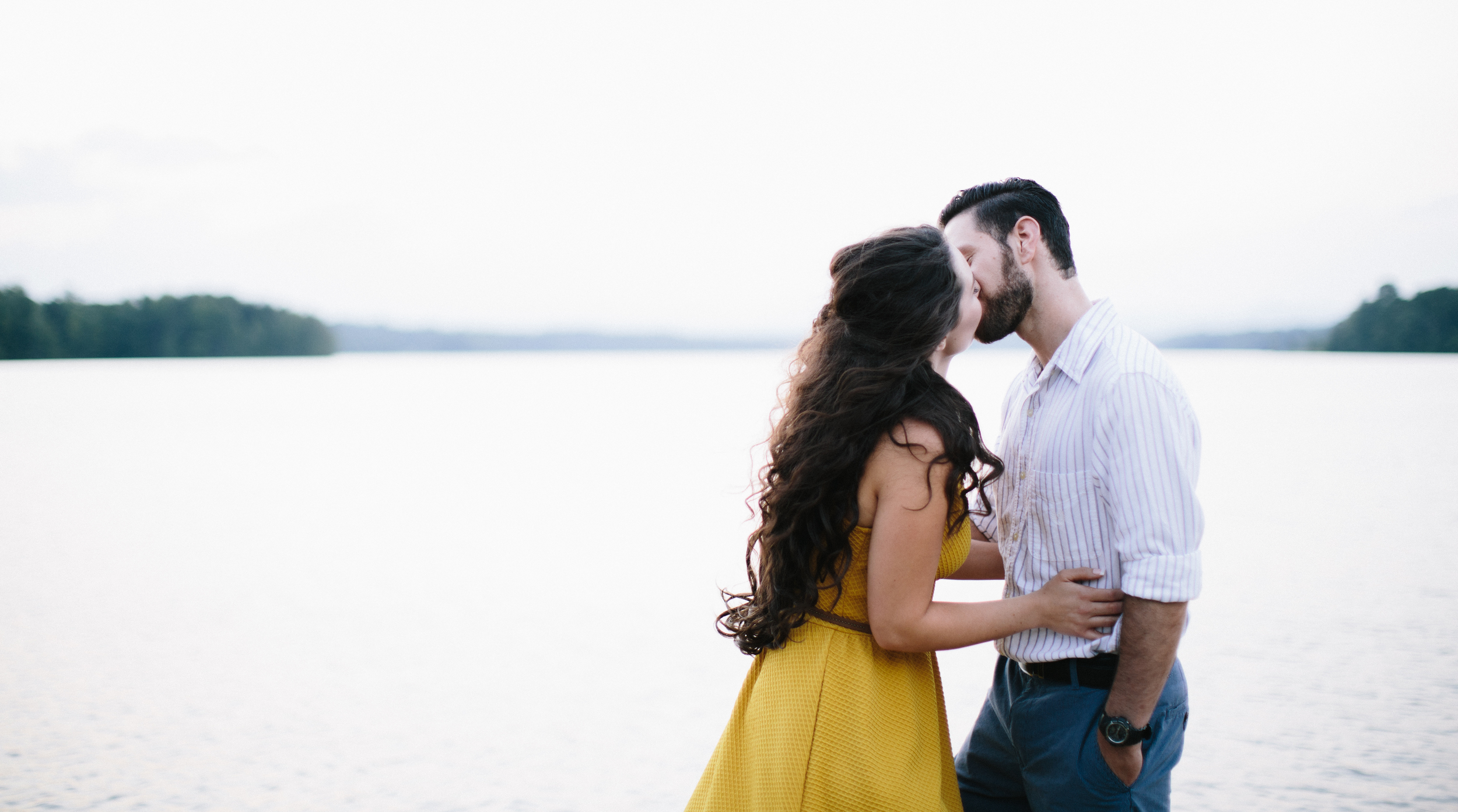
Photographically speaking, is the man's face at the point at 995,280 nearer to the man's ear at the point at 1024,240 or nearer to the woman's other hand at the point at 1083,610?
the man's ear at the point at 1024,240

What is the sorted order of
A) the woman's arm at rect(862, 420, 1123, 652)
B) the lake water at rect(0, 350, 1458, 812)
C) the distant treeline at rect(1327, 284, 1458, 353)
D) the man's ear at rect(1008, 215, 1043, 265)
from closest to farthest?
the woman's arm at rect(862, 420, 1123, 652)
the man's ear at rect(1008, 215, 1043, 265)
the lake water at rect(0, 350, 1458, 812)
the distant treeline at rect(1327, 284, 1458, 353)

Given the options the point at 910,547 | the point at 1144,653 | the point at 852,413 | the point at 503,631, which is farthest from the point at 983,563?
the point at 503,631

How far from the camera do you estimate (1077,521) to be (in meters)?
1.75

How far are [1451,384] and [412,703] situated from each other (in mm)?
34184

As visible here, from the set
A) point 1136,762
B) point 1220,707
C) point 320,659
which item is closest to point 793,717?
point 1136,762

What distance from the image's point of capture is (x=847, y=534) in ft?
5.37

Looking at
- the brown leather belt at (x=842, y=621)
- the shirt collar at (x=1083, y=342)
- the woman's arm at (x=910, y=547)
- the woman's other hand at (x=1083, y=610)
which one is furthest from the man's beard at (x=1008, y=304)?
the brown leather belt at (x=842, y=621)

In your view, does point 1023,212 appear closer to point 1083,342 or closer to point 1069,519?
point 1083,342

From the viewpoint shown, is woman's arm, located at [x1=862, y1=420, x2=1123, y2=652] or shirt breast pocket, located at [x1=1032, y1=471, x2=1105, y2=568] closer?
woman's arm, located at [x1=862, y1=420, x2=1123, y2=652]

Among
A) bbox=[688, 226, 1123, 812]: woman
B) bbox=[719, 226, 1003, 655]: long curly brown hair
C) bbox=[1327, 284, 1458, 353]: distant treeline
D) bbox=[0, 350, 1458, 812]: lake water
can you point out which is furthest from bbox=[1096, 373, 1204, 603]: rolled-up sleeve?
bbox=[1327, 284, 1458, 353]: distant treeline

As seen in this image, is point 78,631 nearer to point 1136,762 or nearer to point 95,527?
point 95,527

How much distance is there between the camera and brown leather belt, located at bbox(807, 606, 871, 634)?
171 cm

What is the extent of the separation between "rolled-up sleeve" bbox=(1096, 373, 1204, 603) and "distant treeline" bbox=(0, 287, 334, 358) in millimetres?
51818

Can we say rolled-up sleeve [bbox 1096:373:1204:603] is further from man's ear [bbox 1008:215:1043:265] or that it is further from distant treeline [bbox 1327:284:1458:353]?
distant treeline [bbox 1327:284:1458:353]
